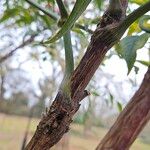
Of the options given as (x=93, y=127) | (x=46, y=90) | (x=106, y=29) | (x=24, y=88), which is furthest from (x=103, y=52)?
(x=93, y=127)

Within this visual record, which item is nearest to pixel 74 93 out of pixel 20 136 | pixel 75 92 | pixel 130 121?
pixel 75 92

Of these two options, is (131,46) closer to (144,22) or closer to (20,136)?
(144,22)

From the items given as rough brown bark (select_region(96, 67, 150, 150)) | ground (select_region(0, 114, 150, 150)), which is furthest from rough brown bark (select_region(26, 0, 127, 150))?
ground (select_region(0, 114, 150, 150))

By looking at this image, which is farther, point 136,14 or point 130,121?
point 130,121

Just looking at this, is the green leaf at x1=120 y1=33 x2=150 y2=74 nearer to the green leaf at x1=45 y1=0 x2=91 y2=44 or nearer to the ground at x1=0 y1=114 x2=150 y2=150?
the green leaf at x1=45 y1=0 x2=91 y2=44

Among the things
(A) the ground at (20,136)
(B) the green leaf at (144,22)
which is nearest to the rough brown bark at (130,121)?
(B) the green leaf at (144,22)
